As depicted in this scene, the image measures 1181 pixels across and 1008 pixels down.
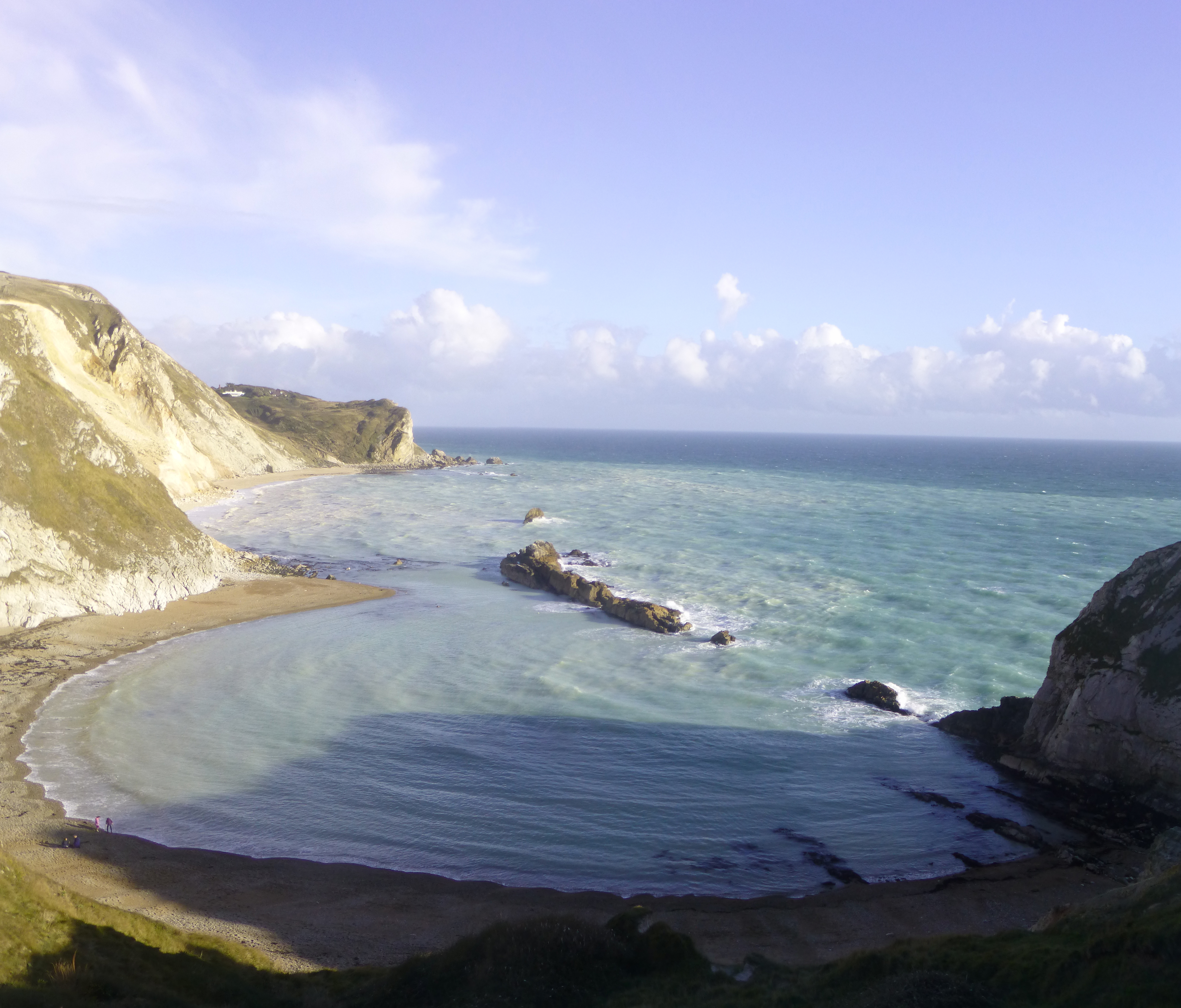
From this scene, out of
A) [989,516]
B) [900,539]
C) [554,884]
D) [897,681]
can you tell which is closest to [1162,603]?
[897,681]

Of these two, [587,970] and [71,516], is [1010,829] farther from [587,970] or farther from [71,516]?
[71,516]

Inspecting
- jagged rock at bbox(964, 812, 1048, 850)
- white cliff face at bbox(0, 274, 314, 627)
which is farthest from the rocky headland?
jagged rock at bbox(964, 812, 1048, 850)

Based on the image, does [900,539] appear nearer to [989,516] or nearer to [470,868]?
[989,516]

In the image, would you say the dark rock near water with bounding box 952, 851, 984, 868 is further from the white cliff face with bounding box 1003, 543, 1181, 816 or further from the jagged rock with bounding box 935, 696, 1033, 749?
the jagged rock with bounding box 935, 696, 1033, 749

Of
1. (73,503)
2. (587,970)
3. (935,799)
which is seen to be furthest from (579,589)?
(587,970)

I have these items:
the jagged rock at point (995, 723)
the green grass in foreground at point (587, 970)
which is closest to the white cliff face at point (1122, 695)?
the jagged rock at point (995, 723)

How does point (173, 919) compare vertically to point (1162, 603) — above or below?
below

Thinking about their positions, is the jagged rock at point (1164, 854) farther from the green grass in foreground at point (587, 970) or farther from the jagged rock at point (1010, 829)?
the jagged rock at point (1010, 829)

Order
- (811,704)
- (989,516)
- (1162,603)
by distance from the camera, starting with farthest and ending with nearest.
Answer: (989,516)
(811,704)
(1162,603)
